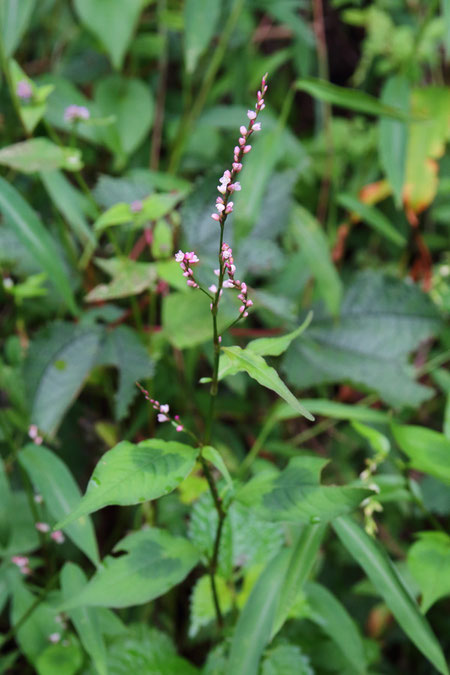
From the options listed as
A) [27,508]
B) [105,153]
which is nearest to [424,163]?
[105,153]

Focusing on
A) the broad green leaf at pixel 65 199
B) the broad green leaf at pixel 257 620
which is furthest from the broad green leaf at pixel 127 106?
the broad green leaf at pixel 257 620

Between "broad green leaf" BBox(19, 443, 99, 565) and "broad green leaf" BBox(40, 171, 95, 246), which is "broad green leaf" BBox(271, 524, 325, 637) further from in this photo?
"broad green leaf" BBox(40, 171, 95, 246)

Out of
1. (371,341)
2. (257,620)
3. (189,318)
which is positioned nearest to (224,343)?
(189,318)

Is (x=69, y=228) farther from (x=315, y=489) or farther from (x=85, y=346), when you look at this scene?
(x=315, y=489)

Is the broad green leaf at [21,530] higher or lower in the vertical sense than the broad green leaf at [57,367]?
lower

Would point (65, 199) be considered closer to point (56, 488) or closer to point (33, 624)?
point (56, 488)

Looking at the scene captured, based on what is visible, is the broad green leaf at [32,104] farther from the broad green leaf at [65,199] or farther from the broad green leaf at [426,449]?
the broad green leaf at [426,449]

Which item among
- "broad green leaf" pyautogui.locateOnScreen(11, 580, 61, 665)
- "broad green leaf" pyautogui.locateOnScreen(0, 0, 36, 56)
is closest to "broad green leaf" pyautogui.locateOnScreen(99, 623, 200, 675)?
"broad green leaf" pyautogui.locateOnScreen(11, 580, 61, 665)
